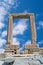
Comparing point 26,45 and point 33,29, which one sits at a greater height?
point 33,29

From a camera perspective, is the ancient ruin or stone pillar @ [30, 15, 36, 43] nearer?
the ancient ruin

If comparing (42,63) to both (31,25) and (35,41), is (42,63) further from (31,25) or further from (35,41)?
(31,25)

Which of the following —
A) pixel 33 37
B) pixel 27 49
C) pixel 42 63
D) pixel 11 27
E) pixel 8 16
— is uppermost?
pixel 8 16

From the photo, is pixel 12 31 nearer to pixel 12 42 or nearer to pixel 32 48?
pixel 12 42

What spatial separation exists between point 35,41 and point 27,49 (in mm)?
1176

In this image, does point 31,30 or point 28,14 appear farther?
point 28,14

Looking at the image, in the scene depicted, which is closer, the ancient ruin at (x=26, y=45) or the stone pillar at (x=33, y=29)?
the ancient ruin at (x=26, y=45)

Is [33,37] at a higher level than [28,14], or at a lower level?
lower

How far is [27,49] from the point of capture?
1084 cm

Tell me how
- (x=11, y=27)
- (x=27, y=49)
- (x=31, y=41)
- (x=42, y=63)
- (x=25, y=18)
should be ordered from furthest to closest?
(x=25, y=18)
(x=11, y=27)
(x=31, y=41)
(x=27, y=49)
(x=42, y=63)

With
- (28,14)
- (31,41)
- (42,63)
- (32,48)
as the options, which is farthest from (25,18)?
(42,63)

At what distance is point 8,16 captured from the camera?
42.3ft

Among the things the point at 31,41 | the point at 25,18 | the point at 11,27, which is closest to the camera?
the point at 31,41

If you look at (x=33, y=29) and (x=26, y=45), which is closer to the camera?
(x=26, y=45)
